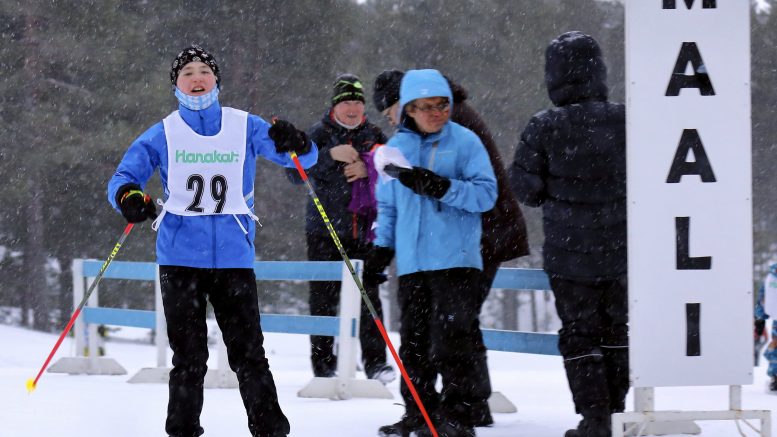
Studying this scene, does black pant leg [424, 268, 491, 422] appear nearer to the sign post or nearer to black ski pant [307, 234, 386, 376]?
the sign post

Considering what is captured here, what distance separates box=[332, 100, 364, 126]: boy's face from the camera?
7.34 metres

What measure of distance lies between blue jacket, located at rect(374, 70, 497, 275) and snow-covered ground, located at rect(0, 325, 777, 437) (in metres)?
0.96

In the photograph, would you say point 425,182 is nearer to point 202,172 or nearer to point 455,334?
point 455,334

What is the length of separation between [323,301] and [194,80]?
127 inches

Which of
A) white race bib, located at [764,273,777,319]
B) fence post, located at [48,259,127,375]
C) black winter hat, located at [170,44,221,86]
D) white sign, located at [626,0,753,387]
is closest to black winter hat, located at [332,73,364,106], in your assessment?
black winter hat, located at [170,44,221,86]

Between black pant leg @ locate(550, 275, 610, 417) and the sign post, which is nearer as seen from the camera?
the sign post

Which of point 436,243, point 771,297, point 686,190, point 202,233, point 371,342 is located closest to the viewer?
point 686,190

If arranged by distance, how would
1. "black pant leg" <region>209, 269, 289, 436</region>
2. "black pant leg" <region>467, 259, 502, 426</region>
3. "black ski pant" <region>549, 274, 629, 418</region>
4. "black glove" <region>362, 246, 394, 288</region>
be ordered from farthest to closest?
1. "black pant leg" <region>467, 259, 502, 426</region>
2. "black glove" <region>362, 246, 394, 288</region>
3. "black ski pant" <region>549, 274, 629, 418</region>
4. "black pant leg" <region>209, 269, 289, 436</region>

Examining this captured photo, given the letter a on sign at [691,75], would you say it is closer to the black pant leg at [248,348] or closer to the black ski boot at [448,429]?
the black ski boot at [448,429]

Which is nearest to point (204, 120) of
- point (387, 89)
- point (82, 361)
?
point (387, 89)

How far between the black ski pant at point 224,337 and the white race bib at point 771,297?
5176mm

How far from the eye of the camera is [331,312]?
7.84m

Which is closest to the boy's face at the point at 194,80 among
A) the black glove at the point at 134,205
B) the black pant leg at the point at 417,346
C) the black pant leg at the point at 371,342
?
the black glove at the point at 134,205

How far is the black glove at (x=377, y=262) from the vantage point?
5.19 meters
